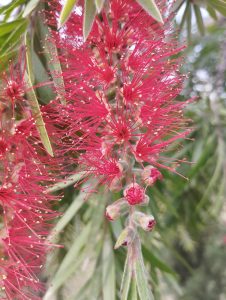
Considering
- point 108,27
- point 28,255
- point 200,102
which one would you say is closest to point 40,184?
point 28,255

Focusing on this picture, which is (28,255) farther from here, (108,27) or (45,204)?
(108,27)

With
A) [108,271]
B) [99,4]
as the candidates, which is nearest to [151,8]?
[99,4]

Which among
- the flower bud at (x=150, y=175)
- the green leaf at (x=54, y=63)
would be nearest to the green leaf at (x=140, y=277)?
the flower bud at (x=150, y=175)

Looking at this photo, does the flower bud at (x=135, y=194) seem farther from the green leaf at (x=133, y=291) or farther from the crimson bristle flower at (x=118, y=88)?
the green leaf at (x=133, y=291)

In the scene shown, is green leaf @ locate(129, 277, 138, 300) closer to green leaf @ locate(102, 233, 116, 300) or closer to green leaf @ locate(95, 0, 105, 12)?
green leaf @ locate(102, 233, 116, 300)

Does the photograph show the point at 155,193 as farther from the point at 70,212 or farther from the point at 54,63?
the point at 54,63
